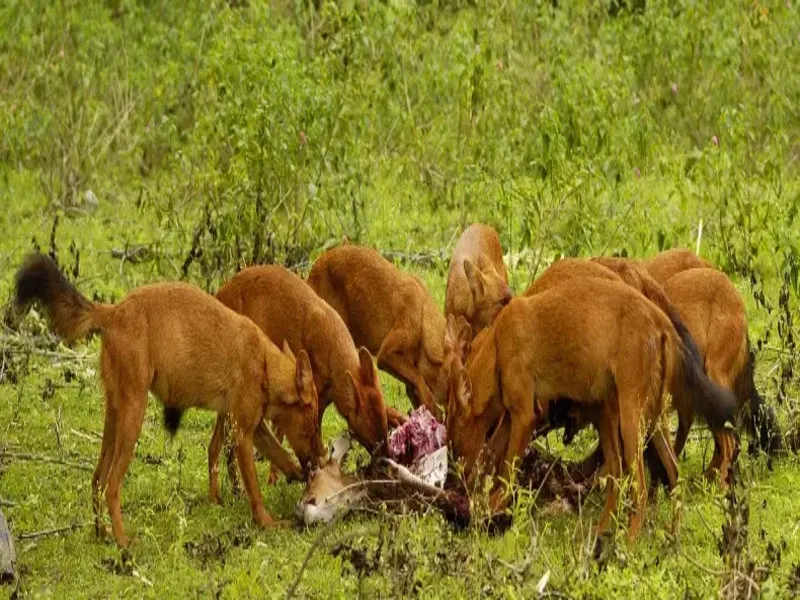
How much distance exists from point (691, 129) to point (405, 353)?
6894mm

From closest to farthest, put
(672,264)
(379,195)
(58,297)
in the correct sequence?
(58,297), (672,264), (379,195)

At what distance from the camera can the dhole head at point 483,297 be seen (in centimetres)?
1041

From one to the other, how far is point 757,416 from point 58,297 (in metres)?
3.32

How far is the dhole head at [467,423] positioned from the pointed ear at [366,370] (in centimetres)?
58

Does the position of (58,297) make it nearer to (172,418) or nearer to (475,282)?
(172,418)

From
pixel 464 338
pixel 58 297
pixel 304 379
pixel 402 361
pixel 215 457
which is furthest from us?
pixel 402 361

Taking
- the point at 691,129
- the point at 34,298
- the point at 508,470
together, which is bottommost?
the point at 691,129

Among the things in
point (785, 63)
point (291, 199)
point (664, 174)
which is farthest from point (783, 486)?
point (785, 63)

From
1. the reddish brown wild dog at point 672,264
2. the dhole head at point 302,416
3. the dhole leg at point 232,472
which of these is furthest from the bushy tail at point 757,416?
the dhole leg at point 232,472

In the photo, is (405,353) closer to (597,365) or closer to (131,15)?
(597,365)

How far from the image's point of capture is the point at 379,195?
14648mm

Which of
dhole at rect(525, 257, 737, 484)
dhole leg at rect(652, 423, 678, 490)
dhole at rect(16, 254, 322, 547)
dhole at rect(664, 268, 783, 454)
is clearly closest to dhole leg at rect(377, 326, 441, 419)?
dhole at rect(16, 254, 322, 547)

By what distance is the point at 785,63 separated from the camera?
15.4 m

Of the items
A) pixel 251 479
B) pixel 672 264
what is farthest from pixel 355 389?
pixel 672 264
